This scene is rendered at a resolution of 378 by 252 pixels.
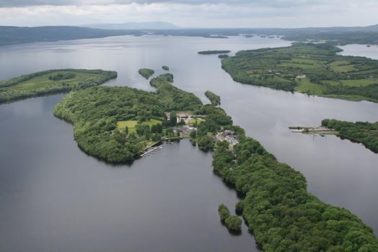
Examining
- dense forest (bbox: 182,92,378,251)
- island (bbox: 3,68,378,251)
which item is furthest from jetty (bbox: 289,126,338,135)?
dense forest (bbox: 182,92,378,251)

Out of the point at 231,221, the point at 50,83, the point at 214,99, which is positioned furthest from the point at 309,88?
the point at 231,221

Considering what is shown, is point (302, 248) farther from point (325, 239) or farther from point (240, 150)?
point (240, 150)

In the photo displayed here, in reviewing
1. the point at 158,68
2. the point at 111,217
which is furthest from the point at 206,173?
the point at 158,68

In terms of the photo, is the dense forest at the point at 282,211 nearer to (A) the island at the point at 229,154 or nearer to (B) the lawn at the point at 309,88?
(A) the island at the point at 229,154

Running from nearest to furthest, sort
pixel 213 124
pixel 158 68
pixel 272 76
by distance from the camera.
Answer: pixel 213 124, pixel 272 76, pixel 158 68

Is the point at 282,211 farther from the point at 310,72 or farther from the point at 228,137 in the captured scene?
the point at 310,72

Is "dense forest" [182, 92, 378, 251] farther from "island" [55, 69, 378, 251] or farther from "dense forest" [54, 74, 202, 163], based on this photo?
"dense forest" [54, 74, 202, 163]
